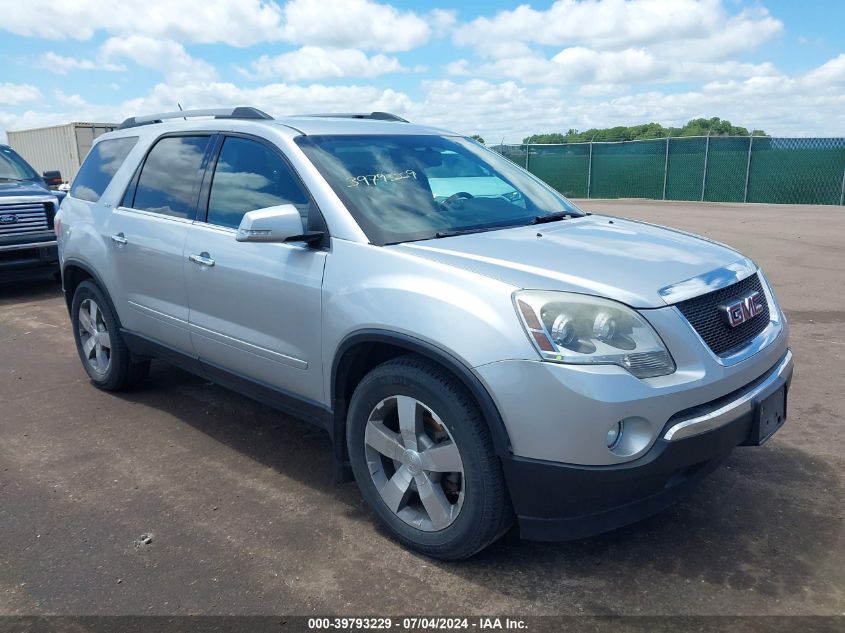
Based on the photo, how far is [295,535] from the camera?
10.7ft

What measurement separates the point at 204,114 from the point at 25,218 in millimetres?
6044

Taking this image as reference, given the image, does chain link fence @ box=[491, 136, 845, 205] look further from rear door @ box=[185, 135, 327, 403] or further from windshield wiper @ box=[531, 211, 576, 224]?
rear door @ box=[185, 135, 327, 403]

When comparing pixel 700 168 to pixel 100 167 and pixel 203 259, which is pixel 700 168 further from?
pixel 203 259

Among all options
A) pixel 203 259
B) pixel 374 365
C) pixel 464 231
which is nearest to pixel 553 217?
pixel 464 231

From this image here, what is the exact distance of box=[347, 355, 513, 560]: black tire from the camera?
270 centimetres

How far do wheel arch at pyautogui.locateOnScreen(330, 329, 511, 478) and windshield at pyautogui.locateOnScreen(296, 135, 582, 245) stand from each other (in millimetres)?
468

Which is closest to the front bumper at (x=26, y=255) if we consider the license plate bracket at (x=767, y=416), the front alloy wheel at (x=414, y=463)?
the front alloy wheel at (x=414, y=463)

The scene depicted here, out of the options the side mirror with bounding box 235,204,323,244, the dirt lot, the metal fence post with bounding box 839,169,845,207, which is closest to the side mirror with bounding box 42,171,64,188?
the dirt lot

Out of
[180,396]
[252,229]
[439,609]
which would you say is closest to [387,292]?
[252,229]

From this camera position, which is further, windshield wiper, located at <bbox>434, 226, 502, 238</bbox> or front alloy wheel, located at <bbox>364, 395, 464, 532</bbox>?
windshield wiper, located at <bbox>434, 226, 502, 238</bbox>

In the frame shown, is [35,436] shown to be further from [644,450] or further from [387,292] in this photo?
[644,450]

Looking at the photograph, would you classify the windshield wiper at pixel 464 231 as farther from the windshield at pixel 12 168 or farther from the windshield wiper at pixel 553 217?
the windshield at pixel 12 168

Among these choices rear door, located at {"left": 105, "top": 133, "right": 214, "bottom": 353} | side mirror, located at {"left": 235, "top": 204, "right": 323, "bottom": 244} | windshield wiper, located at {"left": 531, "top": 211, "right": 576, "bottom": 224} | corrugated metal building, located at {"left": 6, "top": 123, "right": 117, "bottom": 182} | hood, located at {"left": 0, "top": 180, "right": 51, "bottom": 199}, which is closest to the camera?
side mirror, located at {"left": 235, "top": 204, "right": 323, "bottom": 244}

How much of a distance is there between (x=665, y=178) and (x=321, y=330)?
22.1m
